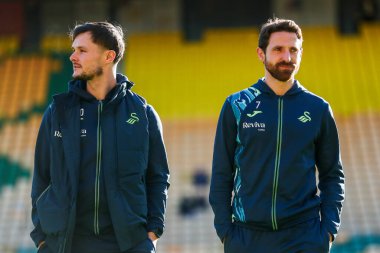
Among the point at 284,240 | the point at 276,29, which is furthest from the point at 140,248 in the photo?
the point at 276,29

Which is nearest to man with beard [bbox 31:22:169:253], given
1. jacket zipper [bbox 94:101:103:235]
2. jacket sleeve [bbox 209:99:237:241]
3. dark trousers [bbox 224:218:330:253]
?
jacket zipper [bbox 94:101:103:235]

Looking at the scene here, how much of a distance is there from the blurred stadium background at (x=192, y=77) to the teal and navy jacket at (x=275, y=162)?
20.0 feet

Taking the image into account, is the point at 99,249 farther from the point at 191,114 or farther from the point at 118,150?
the point at 191,114

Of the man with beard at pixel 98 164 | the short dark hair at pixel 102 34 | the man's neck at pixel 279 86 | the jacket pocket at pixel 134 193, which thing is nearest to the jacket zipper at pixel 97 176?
the man with beard at pixel 98 164

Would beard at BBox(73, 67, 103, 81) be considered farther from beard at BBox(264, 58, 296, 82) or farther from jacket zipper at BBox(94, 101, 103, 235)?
beard at BBox(264, 58, 296, 82)

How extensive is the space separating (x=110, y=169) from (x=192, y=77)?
873 centimetres

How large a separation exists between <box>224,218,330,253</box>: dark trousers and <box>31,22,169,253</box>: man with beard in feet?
1.39

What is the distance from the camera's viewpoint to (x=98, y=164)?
13.3 feet

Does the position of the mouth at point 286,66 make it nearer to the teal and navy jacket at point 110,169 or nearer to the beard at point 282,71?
the beard at point 282,71

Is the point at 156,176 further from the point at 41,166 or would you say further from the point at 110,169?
the point at 41,166

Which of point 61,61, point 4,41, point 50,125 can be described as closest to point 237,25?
point 61,61

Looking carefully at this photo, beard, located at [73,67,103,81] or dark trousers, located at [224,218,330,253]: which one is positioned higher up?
beard, located at [73,67,103,81]

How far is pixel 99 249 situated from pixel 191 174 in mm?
7254

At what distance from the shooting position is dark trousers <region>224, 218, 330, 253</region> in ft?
12.8
